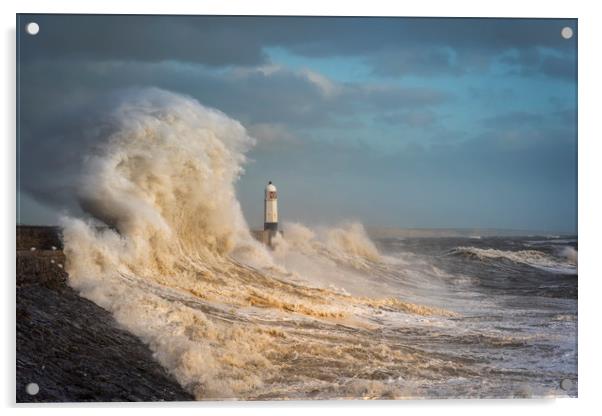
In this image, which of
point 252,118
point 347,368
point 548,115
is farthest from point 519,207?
point 252,118

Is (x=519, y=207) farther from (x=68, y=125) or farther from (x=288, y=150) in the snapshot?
(x=68, y=125)

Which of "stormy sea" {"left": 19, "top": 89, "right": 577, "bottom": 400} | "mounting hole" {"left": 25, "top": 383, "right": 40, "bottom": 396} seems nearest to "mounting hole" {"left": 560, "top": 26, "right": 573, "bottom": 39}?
"stormy sea" {"left": 19, "top": 89, "right": 577, "bottom": 400}

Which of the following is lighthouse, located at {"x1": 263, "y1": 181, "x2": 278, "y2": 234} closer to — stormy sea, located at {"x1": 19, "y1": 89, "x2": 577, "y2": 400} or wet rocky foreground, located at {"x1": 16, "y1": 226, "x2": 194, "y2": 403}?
stormy sea, located at {"x1": 19, "y1": 89, "x2": 577, "y2": 400}

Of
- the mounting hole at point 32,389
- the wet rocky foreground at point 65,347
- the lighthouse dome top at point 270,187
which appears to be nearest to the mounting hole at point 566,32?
Answer: the lighthouse dome top at point 270,187

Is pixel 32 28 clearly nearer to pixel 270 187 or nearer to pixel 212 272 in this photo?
pixel 270 187

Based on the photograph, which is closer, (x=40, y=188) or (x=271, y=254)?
(x=40, y=188)
